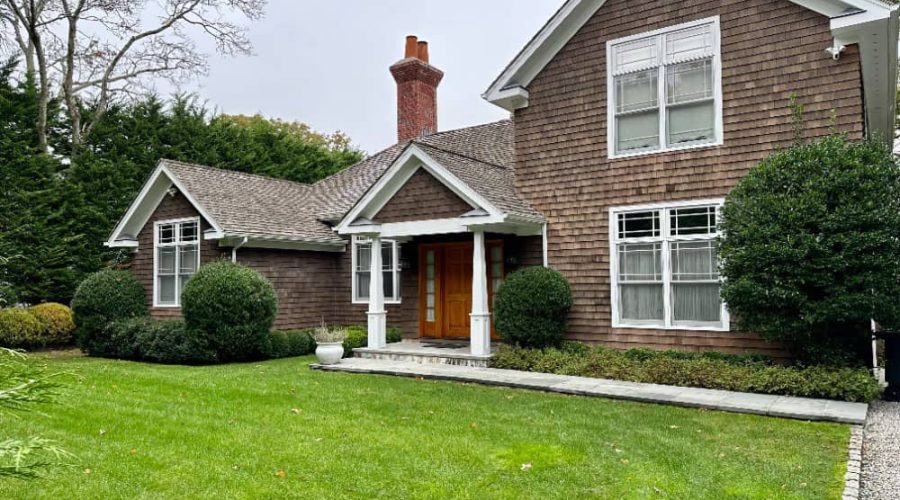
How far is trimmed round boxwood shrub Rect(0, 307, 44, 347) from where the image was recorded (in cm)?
1505

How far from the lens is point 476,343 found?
11430mm

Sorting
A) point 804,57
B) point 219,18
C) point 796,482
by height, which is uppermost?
point 219,18

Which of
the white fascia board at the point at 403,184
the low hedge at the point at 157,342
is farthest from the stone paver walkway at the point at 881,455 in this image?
the low hedge at the point at 157,342

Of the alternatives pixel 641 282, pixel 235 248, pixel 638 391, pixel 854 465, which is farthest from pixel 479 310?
pixel 854 465

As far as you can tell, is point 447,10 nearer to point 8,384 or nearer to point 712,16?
point 712,16

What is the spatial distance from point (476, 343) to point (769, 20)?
714cm

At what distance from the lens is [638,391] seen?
8.88 meters

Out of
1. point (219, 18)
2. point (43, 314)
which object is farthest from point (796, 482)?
point (219, 18)

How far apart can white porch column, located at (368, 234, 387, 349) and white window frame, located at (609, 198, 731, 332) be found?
4619 millimetres

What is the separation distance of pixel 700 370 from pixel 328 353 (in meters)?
6.42

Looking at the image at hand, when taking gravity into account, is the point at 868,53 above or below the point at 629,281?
above

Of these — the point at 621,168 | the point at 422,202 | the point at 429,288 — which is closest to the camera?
the point at 621,168

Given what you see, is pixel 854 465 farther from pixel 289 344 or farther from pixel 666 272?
pixel 289 344

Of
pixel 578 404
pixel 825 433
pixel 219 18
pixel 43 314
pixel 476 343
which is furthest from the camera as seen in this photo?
pixel 219 18
